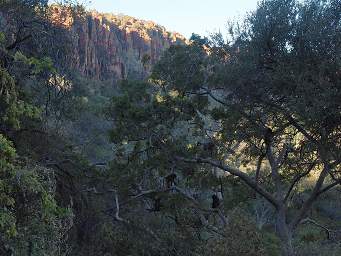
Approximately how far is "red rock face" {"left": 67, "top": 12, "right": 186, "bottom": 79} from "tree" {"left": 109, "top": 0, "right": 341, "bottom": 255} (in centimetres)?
2876

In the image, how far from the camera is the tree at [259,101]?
916cm

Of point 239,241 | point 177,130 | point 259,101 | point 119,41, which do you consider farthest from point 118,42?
point 239,241

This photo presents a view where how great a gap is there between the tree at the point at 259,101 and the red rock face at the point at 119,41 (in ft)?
94.3

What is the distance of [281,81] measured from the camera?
9734 mm

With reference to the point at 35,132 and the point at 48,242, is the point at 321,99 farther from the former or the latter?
the point at 35,132

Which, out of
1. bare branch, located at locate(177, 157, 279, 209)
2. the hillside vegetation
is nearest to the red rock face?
the hillside vegetation

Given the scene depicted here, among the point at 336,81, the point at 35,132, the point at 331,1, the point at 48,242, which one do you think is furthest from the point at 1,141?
the point at 331,1

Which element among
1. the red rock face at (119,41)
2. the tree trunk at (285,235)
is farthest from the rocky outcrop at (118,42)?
the tree trunk at (285,235)

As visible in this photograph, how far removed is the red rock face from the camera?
45691 millimetres

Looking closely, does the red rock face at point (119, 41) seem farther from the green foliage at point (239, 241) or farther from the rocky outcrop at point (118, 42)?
the green foliage at point (239, 241)

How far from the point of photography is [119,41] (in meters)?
67.0

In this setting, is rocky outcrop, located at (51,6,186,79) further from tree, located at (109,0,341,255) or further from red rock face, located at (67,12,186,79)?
tree, located at (109,0,341,255)

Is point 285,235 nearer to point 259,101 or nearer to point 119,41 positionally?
point 259,101

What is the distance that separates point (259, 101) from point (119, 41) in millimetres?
58120
